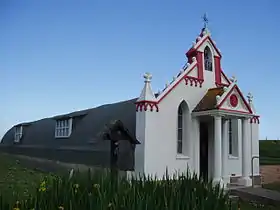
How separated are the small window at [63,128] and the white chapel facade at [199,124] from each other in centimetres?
725

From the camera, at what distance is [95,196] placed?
3977mm

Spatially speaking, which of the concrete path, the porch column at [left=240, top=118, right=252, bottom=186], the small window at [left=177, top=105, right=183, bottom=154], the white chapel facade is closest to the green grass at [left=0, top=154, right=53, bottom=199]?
the white chapel facade

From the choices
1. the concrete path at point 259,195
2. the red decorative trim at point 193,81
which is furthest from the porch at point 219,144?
the red decorative trim at point 193,81

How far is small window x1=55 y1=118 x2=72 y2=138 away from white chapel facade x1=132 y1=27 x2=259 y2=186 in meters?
7.25

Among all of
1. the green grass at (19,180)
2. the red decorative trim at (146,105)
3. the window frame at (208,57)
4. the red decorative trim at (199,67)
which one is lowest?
the green grass at (19,180)

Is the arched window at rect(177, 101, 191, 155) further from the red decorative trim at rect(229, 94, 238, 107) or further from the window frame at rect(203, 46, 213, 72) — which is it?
the window frame at rect(203, 46, 213, 72)

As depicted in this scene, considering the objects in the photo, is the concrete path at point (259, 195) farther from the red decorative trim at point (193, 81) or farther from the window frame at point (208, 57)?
the window frame at point (208, 57)

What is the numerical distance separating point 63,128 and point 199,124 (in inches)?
354

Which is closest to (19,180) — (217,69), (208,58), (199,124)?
(199,124)

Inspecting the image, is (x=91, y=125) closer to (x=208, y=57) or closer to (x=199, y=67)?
(x=199, y=67)

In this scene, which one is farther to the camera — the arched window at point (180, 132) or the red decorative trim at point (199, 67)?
the red decorative trim at point (199, 67)

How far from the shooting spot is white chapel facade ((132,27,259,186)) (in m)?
13.6

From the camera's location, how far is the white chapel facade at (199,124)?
13641 millimetres

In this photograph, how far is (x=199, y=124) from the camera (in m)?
15.7
